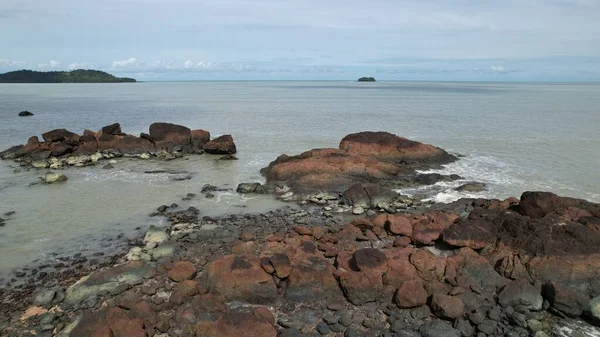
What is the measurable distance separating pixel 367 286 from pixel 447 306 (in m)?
1.96

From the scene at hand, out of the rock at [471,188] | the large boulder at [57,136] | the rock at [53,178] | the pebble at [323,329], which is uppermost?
the large boulder at [57,136]

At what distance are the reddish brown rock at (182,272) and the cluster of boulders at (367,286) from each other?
0.03 m

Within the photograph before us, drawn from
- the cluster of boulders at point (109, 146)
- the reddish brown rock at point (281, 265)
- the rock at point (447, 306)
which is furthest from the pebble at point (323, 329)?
the cluster of boulders at point (109, 146)

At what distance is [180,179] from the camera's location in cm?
2472

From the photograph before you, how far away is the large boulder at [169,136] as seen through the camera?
1314 inches

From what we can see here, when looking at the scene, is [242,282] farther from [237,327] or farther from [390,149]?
[390,149]

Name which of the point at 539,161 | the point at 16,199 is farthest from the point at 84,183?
the point at 539,161

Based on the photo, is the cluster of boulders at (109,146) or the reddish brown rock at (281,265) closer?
the reddish brown rock at (281,265)

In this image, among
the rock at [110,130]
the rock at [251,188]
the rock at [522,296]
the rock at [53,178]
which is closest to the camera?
the rock at [522,296]

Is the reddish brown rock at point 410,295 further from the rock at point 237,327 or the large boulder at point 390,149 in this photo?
the large boulder at point 390,149

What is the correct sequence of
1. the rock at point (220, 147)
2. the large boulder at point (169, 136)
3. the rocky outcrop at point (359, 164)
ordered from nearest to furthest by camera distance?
the rocky outcrop at point (359, 164) < the rock at point (220, 147) < the large boulder at point (169, 136)

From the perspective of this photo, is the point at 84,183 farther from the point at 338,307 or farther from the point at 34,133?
the point at 34,133

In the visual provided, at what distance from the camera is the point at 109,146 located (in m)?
32.2

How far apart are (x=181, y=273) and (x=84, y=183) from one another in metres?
15.0
